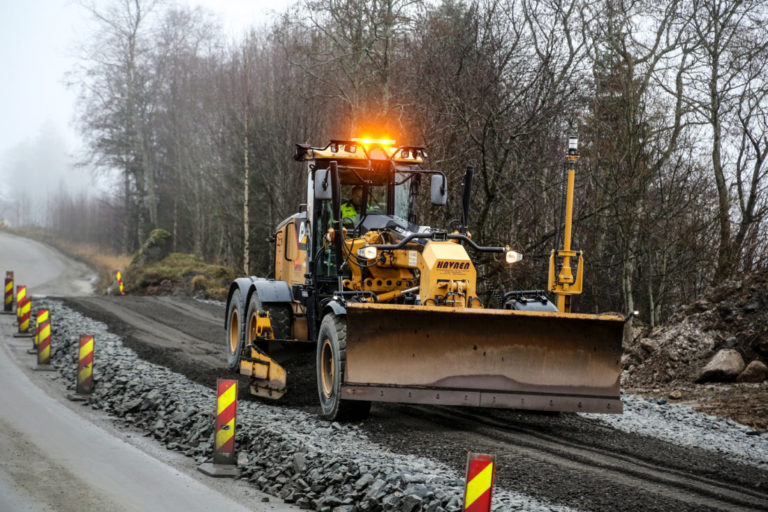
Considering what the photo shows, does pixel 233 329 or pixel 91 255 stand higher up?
pixel 233 329

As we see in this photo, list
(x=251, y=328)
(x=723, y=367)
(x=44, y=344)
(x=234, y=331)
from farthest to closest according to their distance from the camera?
(x=44, y=344) → (x=234, y=331) → (x=723, y=367) → (x=251, y=328)

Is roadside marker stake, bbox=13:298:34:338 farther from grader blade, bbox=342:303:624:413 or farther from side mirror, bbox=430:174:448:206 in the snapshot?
grader blade, bbox=342:303:624:413

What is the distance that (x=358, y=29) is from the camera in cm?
2066

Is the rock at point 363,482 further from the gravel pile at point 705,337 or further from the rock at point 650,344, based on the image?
the rock at point 650,344

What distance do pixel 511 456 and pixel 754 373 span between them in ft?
22.0

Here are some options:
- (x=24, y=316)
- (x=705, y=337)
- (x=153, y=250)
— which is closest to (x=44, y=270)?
(x=153, y=250)

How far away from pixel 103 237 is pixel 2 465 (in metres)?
47.0

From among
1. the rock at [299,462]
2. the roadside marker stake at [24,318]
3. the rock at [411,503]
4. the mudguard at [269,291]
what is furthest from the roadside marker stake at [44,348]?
the rock at [411,503]

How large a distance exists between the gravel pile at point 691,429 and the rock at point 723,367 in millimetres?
2147

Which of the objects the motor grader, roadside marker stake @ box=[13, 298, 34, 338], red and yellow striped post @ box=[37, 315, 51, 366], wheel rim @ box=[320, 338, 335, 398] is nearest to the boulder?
roadside marker stake @ box=[13, 298, 34, 338]

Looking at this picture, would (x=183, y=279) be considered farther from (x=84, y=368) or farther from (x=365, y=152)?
(x=365, y=152)

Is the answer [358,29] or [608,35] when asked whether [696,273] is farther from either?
[358,29]

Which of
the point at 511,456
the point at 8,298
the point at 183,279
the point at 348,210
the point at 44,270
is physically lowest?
the point at 44,270

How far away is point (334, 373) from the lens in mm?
8281
